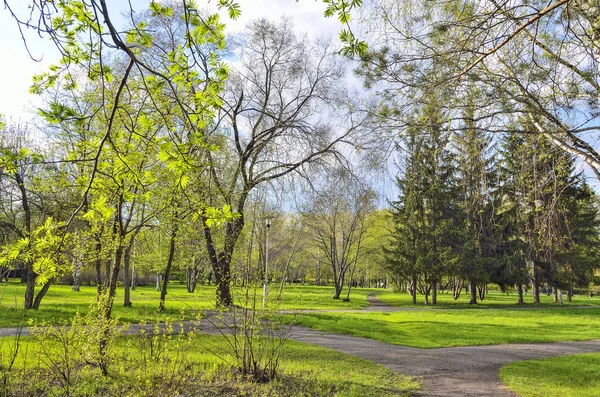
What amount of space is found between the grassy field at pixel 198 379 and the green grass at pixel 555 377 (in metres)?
2.04

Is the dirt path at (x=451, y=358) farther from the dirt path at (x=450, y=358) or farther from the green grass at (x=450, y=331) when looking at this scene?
the green grass at (x=450, y=331)

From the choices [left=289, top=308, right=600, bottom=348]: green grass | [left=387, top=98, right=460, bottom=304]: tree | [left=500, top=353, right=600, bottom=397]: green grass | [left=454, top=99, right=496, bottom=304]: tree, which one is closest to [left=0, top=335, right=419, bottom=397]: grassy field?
[left=500, top=353, right=600, bottom=397]: green grass

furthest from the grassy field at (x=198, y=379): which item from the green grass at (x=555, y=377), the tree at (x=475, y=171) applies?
the tree at (x=475, y=171)

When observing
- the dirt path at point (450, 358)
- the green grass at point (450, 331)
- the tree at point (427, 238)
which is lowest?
the green grass at point (450, 331)

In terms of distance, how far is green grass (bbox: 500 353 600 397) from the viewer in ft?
21.0

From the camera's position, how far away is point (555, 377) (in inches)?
294

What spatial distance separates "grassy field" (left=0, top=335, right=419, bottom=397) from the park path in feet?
1.86

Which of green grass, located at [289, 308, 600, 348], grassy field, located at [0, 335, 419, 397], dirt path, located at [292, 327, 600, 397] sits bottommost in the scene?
green grass, located at [289, 308, 600, 348]

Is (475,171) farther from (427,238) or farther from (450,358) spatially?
(427,238)

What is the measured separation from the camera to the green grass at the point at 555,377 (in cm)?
639

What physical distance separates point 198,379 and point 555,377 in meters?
6.88

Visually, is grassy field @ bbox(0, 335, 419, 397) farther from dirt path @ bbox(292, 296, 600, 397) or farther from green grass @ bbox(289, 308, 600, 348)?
green grass @ bbox(289, 308, 600, 348)

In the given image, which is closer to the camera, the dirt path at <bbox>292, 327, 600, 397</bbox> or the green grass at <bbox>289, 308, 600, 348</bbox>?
the dirt path at <bbox>292, 327, 600, 397</bbox>

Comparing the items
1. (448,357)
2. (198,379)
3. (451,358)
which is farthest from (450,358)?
(198,379)
